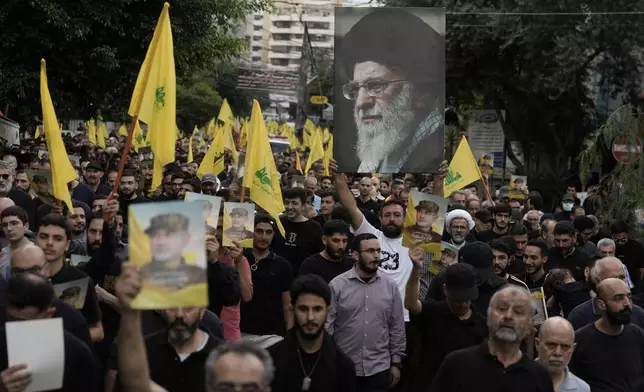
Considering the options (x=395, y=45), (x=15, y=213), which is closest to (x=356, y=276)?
(x=395, y=45)

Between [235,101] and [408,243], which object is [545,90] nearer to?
[408,243]

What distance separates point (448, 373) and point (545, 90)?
26.3 meters

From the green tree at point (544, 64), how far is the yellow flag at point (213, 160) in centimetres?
1330

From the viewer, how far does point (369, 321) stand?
7.70m

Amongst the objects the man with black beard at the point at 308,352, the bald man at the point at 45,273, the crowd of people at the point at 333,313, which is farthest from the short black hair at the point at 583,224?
the bald man at the point at 45,273

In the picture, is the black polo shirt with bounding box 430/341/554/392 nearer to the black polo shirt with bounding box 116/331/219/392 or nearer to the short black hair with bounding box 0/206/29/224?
the black polo shirt with bounding box 116/331/219/392

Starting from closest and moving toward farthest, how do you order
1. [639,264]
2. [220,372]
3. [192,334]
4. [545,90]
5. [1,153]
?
[220,372]
[192,334]
[639,264]
[1,153]
[545,90]

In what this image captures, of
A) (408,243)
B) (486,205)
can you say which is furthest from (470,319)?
(486,205)

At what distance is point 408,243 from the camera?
25.6 ft

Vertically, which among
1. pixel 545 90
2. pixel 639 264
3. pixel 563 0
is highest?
pixel 563 0

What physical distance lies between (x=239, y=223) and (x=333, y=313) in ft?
4.44

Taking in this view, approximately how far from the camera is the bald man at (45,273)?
5707 millimetres

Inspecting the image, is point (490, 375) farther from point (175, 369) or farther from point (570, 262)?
point (570, 262)

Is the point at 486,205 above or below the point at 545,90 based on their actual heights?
below
